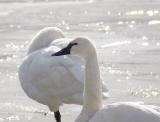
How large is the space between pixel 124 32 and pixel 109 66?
3039 mm

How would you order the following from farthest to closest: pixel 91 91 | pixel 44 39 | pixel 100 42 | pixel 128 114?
pixel 100 42
pixel 44 39
pixel 91 91
pixel 128 114

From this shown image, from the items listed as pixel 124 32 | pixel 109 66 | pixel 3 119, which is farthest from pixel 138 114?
pixel 124 32

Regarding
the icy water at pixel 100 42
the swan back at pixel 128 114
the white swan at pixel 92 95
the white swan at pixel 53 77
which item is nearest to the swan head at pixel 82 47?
the white swan at pixel 92 95

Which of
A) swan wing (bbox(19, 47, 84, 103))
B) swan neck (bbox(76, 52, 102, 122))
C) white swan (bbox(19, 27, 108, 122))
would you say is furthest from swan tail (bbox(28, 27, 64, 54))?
swan neck (bbox(76, 52, 102, 122))

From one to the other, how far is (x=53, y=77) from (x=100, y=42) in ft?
16.1

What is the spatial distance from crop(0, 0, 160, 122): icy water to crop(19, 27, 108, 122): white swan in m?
0.31

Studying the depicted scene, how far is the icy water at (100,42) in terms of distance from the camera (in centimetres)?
983

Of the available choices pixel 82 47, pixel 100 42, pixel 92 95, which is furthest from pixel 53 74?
pixel 100 42

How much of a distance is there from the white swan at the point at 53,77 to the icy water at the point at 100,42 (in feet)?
1.01

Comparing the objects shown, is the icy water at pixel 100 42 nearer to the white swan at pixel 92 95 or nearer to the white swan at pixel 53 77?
the white swan at pixel 53 77

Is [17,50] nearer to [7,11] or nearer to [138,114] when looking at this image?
[7,11]

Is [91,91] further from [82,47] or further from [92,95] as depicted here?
[82,47]

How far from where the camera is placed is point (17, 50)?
1323 centimetres

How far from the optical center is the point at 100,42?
13727mm
